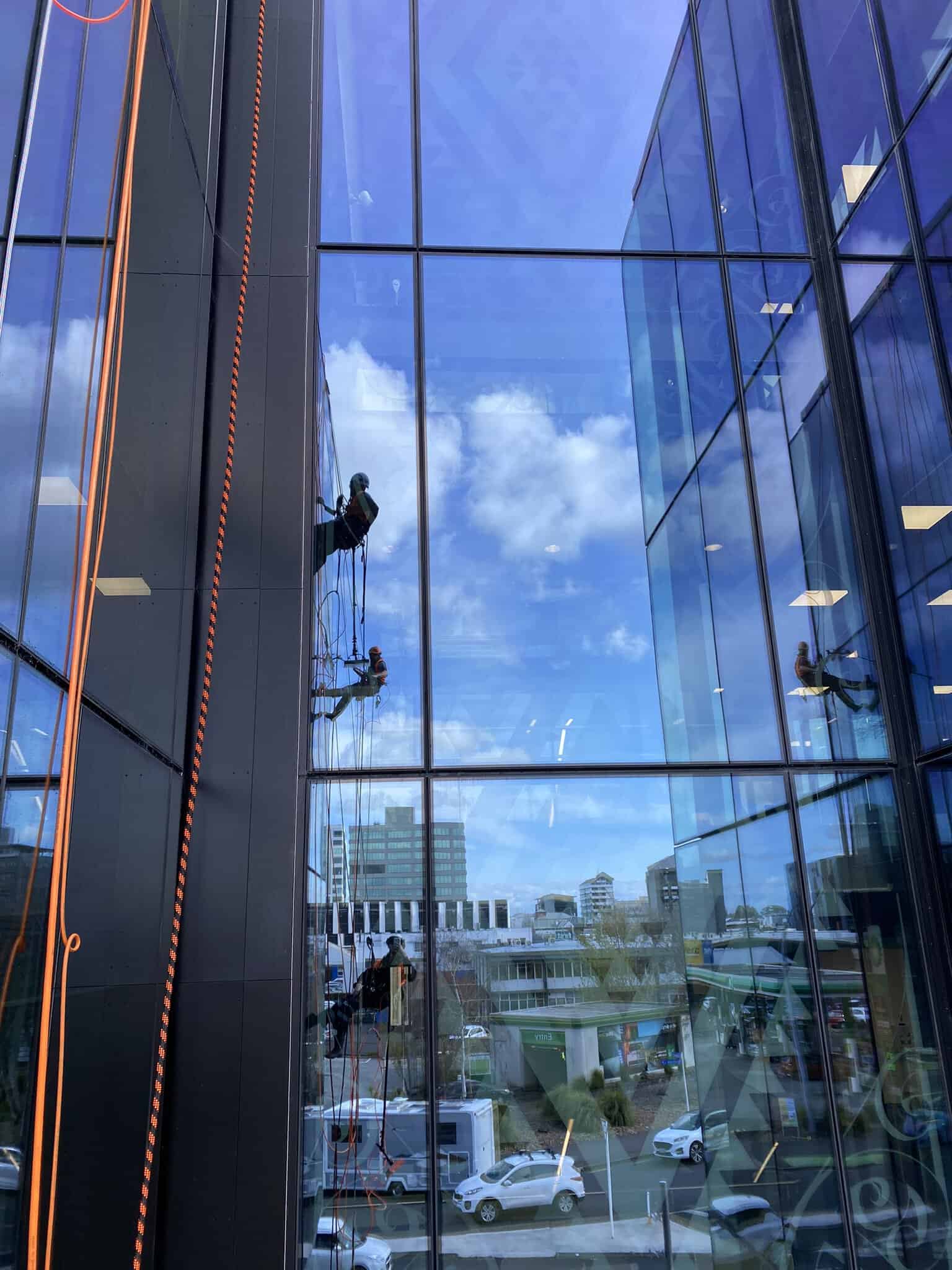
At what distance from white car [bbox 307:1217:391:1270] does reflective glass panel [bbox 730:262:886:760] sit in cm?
342

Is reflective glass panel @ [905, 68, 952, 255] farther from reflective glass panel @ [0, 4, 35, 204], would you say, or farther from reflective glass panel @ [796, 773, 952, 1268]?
reflective glass panel @ [0, 4, 35, 204]

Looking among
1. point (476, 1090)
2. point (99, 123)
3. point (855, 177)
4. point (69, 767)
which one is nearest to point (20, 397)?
point (69, 767)

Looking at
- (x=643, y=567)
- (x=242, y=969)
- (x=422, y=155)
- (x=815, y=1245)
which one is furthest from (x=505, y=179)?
(x=815, y=1245)

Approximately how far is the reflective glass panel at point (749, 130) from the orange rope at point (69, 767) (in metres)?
4.14

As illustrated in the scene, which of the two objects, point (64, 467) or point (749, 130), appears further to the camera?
point (749, 130)

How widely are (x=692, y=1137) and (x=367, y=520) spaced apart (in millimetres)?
3812

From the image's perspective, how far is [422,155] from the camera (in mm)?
6305

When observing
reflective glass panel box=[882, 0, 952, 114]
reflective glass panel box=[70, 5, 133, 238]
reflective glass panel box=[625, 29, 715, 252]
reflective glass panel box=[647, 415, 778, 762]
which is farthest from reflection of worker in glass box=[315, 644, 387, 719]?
reflective glass panel box=[882, 0, 952, 114]

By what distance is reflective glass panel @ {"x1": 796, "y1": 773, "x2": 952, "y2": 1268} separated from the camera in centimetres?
488

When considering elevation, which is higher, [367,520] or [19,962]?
[367,520]

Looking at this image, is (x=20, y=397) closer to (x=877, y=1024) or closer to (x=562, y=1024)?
(x=562, y=1024)

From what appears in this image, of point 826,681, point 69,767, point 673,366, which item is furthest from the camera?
point 673,366

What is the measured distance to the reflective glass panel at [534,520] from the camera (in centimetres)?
545

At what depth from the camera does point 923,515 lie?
5.45 metres
